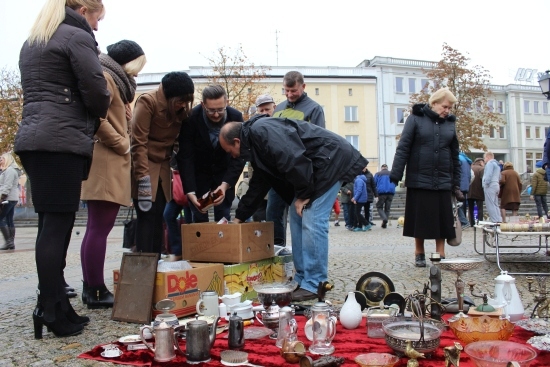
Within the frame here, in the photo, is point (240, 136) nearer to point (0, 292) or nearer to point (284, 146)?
point (284, 146)

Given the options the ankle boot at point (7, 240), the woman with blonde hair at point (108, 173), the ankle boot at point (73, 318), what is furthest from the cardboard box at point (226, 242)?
the ankle boot at point (7, 240)

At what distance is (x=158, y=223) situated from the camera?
166 inches

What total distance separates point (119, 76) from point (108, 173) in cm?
74

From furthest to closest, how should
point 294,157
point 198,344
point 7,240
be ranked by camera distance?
point 7,240 → point 294,157 → point 198,344

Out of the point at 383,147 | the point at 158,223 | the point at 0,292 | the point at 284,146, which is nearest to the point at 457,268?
the point at 284,146

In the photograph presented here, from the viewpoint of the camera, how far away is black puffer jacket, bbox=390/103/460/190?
545 centimetres

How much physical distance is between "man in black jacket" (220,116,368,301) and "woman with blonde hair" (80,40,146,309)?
77 cm

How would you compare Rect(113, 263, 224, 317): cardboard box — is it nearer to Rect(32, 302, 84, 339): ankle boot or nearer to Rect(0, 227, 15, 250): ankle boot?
Rect(32, 302, 84, 339): ankle boot

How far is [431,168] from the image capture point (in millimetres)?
5453

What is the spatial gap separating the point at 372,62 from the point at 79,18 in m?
43.8

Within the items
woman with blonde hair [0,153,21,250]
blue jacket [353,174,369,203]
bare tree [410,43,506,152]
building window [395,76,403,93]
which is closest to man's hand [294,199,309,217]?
woman with blonde hair [0,153,21,250]

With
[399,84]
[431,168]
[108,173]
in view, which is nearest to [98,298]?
[108,173]

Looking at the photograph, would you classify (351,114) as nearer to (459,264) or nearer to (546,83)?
(546,83)

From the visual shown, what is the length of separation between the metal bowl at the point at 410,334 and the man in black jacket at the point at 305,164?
119 cm
